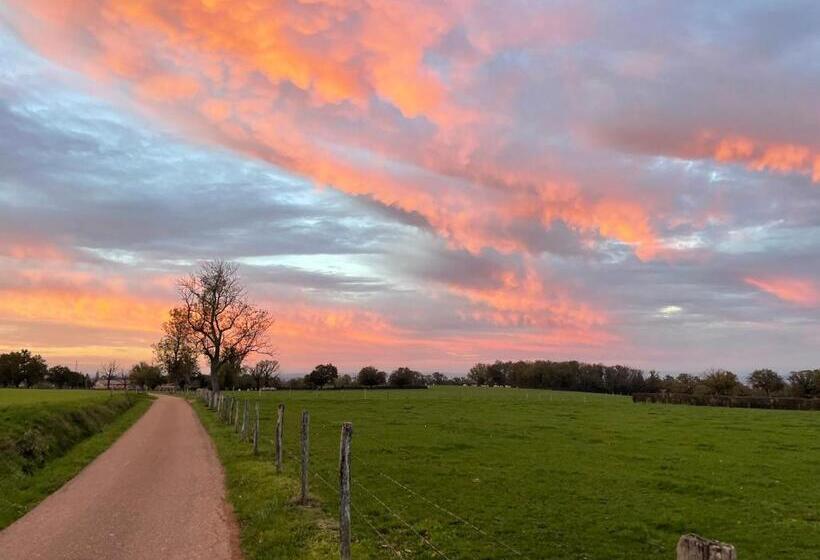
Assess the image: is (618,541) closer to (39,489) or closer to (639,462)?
(639,462)

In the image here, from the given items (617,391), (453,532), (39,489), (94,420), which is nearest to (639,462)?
(453,532)

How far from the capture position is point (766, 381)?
11256 cm

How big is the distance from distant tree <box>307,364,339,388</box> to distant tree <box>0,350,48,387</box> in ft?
207

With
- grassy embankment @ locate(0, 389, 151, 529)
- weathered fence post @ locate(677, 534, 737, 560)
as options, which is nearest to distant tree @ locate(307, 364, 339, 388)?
grassy embankment @ locate(0, 389, 151, 529)

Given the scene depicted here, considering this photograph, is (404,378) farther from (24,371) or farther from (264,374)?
(24,371)

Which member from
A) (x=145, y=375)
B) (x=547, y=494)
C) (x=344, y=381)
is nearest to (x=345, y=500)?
(x=547, y=494)

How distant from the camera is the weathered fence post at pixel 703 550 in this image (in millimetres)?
3248

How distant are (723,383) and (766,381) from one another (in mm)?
13068

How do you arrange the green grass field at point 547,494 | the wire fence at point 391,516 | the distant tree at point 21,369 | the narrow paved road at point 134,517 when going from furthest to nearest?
the distant tree at point 21,369 → the green grass field at point 547,494 → the wire fence at point 391,516 → the narrow paved road at point 134,517

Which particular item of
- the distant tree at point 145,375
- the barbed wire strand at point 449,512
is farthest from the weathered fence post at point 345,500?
the distant tree at point 145,375

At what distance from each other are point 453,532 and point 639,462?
1450 centimetres

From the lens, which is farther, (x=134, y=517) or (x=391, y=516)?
(x=391, y=516)

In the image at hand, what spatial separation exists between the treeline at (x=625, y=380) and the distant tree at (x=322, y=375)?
5560cm

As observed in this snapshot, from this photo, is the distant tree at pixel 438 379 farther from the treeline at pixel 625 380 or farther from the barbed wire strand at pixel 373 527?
the barbed wire strand at pixel 373 527
